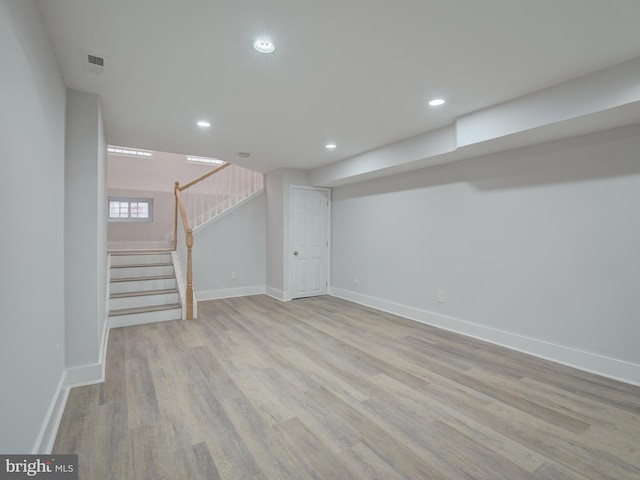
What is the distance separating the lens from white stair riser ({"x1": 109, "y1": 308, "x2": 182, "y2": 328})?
161 inches

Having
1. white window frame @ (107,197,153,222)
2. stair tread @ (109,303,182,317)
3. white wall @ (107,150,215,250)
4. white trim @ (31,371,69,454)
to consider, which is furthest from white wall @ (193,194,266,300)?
white trim @ (31,371,69,454)

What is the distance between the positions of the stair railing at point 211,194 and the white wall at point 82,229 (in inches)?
109

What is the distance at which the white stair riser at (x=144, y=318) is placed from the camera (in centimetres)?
410

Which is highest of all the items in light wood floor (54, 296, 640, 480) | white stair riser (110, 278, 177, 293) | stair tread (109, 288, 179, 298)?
white stair riser (110, 278, 177, 293)

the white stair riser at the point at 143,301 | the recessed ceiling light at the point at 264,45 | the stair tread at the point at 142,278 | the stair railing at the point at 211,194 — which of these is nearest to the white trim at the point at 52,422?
the white stair riser at the point at 143,301

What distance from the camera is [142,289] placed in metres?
4.76

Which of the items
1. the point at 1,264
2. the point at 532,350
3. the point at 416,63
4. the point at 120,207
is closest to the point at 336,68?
the point at 416,63

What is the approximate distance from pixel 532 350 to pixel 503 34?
2917 millimetres

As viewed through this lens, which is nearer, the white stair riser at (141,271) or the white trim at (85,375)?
the white trim at (85,375)

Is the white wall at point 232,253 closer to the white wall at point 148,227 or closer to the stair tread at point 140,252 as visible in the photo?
the stair tread at point 140,252

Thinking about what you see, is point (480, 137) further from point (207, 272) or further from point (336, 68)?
point (207, 272)

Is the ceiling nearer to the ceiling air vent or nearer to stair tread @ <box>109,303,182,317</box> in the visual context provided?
the ceiling air vent

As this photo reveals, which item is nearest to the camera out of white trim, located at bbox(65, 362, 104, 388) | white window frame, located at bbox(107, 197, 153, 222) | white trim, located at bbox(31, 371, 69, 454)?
white trim, located at bbox(31, 371, 69, 454)

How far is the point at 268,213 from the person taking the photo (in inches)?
245
